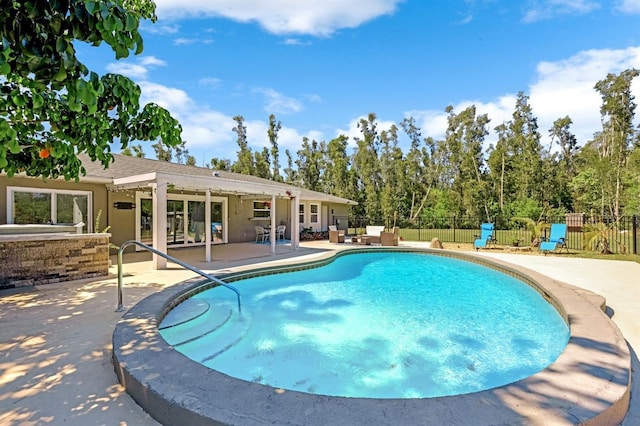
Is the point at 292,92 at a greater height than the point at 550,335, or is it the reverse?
the point at 292,92

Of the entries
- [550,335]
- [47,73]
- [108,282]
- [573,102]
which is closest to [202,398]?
[47,73]

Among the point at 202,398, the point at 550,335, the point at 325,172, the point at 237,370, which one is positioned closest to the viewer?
the point at 202,398

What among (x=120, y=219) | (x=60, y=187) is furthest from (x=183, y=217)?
(x=60, y=187)

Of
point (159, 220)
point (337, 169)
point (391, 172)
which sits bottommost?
point (159, 220)

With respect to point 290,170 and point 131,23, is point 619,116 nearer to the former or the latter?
point 290,170

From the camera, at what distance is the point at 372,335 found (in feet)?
19.2

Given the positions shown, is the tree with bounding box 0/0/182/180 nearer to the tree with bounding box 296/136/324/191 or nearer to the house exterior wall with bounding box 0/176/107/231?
the house exterior wall with bounding box 0/176/107/231

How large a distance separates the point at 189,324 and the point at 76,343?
156cm

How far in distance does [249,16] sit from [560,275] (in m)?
13.2

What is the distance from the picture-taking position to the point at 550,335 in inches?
220

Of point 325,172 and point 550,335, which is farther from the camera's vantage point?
point 325,172

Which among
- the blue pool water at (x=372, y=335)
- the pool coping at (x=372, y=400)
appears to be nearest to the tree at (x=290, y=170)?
the blue pool water at (x=372, y=335)

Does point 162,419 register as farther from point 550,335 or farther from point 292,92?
point 292,92

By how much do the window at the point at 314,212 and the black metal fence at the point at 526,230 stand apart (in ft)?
8.85
